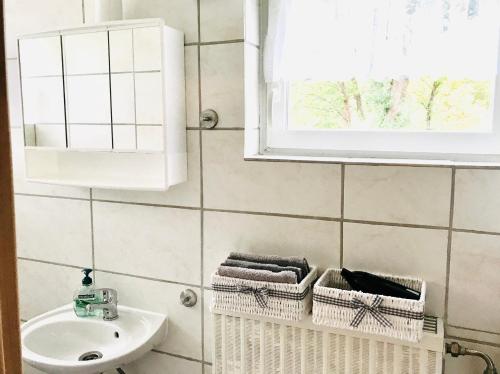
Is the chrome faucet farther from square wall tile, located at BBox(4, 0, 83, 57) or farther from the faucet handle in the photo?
square wall tile, located at BBox(4, 0, 83, 57)

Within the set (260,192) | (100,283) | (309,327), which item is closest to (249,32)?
(260,192)

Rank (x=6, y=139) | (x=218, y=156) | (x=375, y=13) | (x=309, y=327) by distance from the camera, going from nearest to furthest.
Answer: (x=6, y=139) → (x=309, y=327) → (x=375, y=13) → (x=218, y=156)

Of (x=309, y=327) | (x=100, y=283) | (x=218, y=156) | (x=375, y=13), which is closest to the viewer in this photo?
(x=309, y=327)

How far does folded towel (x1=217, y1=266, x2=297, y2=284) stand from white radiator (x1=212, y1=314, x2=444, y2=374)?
11 centimetres

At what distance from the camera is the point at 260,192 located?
1423 millimetres

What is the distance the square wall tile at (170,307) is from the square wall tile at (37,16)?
2.80ft

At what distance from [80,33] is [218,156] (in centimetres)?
55

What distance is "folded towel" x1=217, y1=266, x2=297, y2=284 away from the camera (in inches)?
48.9

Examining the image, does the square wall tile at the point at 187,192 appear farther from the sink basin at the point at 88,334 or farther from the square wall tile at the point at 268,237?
the sink basin at the point at 88,334

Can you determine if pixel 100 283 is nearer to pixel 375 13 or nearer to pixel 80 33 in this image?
pixel 80 33

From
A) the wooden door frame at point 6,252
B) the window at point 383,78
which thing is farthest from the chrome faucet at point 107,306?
the wooden door frame at point 6,252

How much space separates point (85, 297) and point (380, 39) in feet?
3.91

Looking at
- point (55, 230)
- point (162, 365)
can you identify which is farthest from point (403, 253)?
point (55, 230)

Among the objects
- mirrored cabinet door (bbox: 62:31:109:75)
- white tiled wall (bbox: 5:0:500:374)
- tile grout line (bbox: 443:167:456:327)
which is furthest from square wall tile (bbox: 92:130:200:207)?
tile grout line (bbox: 443:167:456:327)
